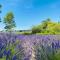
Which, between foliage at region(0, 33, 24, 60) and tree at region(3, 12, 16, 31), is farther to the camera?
tree at region(3, 12, 16, 31)

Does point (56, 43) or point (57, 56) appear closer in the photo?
point (57, 56)

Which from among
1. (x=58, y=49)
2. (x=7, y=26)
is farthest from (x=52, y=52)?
(x=7, y=26)

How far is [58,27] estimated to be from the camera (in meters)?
25.3

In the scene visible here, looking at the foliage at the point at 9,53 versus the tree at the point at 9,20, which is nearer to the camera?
the foliage at the point at 9,53

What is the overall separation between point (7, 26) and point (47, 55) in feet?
125

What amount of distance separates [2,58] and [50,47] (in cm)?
180

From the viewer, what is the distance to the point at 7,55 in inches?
140

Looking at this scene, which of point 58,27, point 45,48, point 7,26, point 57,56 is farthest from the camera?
point 7,26

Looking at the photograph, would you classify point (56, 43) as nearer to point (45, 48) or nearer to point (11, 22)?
point (45, 48)

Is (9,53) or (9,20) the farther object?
(9,20)

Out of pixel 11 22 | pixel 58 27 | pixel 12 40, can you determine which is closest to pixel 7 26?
pixel 11 22

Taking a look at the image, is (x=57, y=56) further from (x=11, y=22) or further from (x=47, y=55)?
(x=11, y=22)

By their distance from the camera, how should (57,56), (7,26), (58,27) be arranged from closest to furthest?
1. (57,56)
2. (58,27)
3. (7,26)

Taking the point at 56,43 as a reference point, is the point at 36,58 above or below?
below
